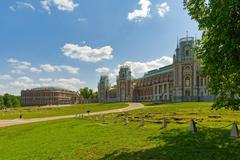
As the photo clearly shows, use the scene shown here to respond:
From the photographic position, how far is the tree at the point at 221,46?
17.0 meters

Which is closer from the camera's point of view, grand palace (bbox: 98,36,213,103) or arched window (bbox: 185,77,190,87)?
grand palace (bbox: 98,36,213,103)

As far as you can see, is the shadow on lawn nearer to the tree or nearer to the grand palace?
the tree

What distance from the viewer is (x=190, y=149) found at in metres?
18.1

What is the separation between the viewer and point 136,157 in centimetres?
1744

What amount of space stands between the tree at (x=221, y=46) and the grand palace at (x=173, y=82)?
204 ft

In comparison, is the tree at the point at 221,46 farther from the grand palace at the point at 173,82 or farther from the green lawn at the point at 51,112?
the green lawn at the point at 51,112

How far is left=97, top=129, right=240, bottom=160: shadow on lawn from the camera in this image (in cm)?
1664

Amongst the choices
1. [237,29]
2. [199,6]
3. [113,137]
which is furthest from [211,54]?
[113,137]

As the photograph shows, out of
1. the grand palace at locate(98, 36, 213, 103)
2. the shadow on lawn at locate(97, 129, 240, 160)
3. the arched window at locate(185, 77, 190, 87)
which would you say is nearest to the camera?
the shadow on lawn at locate(97, 129, 240, 160)

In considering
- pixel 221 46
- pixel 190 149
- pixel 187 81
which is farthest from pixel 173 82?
pixel 190 149

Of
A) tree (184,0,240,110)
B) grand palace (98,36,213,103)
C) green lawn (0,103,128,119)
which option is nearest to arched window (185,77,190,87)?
grand palace (98,36,213,103)

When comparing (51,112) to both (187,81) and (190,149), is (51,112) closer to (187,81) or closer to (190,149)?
(187,81)

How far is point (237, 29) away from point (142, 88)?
17048cm

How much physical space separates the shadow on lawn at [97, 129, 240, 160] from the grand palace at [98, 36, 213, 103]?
213 ft
